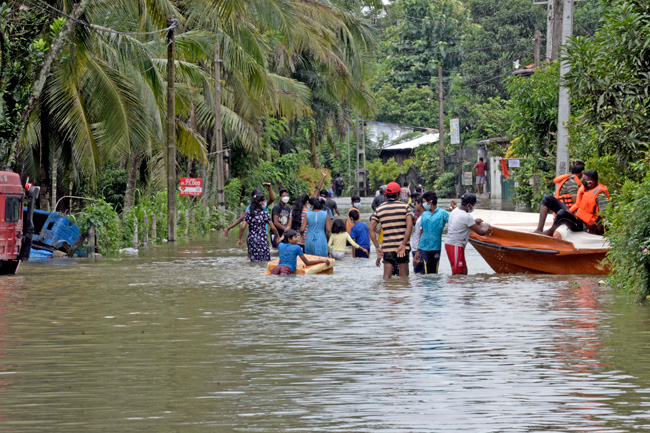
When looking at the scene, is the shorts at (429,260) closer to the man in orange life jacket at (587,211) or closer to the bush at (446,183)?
the man in orange life jacket at (587,211)

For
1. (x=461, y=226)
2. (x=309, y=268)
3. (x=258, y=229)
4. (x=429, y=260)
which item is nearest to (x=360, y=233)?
(x=258, y=229)

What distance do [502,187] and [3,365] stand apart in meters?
55.8

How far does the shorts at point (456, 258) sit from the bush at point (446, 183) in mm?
51513

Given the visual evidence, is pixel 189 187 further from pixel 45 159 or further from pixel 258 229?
pixel 258 229

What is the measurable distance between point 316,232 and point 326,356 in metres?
11.1

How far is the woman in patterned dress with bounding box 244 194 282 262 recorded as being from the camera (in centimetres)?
2116

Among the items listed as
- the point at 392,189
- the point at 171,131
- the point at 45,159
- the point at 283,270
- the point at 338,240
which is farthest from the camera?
the point at 171,131

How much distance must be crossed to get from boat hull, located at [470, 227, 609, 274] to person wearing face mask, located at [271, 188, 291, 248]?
17.1ft

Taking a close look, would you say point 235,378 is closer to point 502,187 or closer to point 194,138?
point 194,138

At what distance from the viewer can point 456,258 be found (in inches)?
700

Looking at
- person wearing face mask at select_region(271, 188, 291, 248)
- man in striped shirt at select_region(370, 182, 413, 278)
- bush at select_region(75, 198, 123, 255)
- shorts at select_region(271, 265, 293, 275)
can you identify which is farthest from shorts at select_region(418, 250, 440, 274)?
bush at select_region(75, 198, 123, 255)

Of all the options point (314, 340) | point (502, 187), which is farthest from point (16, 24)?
point (502, 187)

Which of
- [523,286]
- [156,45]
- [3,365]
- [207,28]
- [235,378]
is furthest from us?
[207,28]

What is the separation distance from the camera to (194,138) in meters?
31.8
